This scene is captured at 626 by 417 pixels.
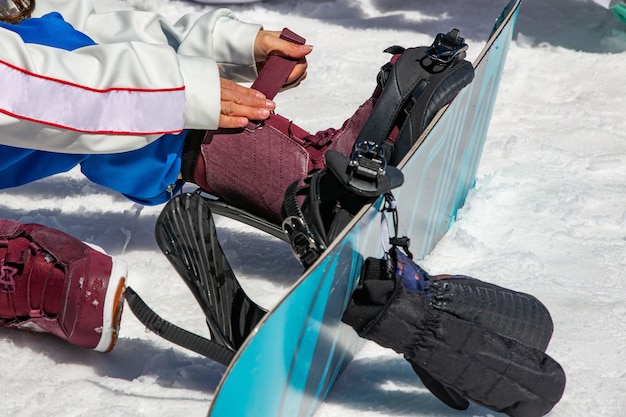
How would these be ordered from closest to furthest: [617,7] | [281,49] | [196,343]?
[196,343], [281,49], [617,7]

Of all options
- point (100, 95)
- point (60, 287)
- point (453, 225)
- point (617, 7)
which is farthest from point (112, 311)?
point (617, 7)

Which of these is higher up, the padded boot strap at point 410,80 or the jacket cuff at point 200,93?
the padded boot strap at point 410,80

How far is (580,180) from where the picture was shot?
172 cm

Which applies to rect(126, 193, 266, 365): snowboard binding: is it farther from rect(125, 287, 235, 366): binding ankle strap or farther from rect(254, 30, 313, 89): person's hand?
rect(254, 30, 313, 89): person's hand

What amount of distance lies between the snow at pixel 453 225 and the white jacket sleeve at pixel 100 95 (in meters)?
0.31

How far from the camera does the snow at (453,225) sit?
115cm

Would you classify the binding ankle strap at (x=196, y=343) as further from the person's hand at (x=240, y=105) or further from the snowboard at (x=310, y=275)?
the person's hand at (x=240, y=105)

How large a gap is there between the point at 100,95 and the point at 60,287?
0.98ft

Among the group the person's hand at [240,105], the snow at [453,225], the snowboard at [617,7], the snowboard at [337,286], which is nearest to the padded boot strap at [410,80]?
the snowboard at [337,286]

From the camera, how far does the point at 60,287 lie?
1265 millimetres

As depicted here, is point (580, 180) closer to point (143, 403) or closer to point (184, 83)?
point (184, 83)

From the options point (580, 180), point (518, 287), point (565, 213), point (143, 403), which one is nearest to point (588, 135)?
point (580, 180)

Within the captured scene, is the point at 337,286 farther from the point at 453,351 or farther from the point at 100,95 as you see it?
the point at 100,95

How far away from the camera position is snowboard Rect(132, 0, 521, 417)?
92cm
